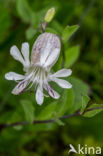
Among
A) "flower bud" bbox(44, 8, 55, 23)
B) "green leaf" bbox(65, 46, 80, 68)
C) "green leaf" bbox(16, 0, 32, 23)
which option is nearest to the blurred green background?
"green leaf" bbox(16, 0, 32, 23)

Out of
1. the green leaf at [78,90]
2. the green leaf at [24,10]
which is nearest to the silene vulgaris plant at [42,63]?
the green leaf at [78,90]

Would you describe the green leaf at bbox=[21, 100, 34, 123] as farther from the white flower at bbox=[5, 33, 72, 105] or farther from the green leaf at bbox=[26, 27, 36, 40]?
the green leaf at bbox=[26, 27, 36, 40]

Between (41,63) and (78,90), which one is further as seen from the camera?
(78,90)

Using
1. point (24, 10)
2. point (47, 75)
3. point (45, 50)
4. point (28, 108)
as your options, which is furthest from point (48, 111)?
point (24, 10)

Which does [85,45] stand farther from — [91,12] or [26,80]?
[26,80]

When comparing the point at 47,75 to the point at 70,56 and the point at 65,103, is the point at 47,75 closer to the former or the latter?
the point at 65,103

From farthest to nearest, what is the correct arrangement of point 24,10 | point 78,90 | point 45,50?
point 24,10
point 78,90
point 45,50

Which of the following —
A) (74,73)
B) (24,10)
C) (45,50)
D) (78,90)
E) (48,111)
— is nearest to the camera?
(45,50)
